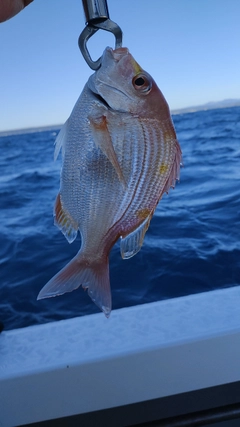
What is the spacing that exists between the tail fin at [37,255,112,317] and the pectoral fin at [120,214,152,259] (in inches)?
2.3

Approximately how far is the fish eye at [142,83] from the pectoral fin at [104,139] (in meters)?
0.10

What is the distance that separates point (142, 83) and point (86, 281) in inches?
18.4

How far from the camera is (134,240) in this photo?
2.97 feet

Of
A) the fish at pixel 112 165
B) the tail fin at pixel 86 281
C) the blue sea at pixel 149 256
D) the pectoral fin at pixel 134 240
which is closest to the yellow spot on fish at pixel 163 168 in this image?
the fish at pixel 112 165

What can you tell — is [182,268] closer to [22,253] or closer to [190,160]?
[22,253]

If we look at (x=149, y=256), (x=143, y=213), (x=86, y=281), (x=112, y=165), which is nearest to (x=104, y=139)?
(x=112, y=165)

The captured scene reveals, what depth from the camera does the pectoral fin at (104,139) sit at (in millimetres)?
895

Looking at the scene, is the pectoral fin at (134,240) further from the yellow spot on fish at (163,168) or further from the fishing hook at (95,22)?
the fishing hook at (95,22)

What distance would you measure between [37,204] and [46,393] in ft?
18.6

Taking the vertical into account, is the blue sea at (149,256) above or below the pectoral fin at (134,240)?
below

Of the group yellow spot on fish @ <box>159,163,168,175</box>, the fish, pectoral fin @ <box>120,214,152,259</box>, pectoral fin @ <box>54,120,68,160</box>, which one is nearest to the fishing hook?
the fish

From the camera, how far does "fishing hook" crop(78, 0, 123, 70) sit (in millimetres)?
862

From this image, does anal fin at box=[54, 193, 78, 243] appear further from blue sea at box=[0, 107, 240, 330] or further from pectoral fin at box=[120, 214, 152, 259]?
blue sea at box=[0, 107, 240, 330]

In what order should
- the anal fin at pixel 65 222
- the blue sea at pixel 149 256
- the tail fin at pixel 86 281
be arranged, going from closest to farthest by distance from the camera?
the tail fin at pixel 86 281, the anal fin at pixel 65 222, the blue sea at pixel 149 256
